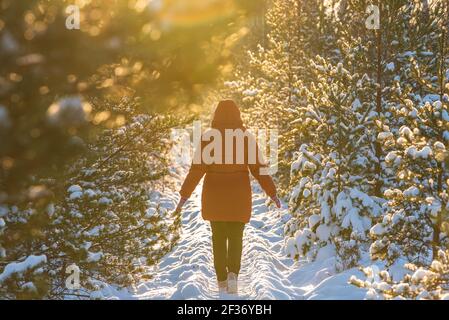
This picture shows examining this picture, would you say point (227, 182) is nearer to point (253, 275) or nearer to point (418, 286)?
point (253, 275)

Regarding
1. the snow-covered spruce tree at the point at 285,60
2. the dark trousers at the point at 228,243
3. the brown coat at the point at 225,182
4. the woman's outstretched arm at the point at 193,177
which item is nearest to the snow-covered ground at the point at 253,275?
the dark trousers at the point at 228,243

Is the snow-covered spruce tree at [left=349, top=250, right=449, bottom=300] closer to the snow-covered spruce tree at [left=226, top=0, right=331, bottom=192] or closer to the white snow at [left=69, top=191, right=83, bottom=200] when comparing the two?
the white snow at [left=69, top=191, right=83, bottom=200]

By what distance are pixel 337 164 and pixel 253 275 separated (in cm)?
227

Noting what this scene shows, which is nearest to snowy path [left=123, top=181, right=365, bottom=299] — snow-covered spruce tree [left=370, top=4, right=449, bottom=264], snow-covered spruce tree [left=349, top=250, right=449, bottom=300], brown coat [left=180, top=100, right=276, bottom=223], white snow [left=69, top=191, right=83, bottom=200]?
snow-covered spruce tree [left=370, top=4, right=449, bottom=264]

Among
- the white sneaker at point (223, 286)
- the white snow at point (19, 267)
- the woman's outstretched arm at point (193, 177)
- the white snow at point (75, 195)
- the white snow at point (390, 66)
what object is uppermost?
the white snow at point (390, 66)

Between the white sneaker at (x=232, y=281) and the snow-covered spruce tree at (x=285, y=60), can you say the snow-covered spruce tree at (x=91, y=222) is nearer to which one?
the white sneaker at (x=232, y=281)

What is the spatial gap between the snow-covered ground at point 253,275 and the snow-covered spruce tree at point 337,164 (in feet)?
1.66

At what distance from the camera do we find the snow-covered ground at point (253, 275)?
667 centimetres

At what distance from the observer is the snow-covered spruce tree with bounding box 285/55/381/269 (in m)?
8.25

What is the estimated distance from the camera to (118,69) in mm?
2746

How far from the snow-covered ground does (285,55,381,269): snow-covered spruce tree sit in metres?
0.51

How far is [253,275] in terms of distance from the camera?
25.8 feet

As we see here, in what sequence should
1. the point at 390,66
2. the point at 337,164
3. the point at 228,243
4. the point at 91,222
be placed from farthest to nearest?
the point at 390,66, the point at 337,164, the point at 228,243, the point at 91,222

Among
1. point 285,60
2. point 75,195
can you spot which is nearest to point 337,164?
point 75,195
